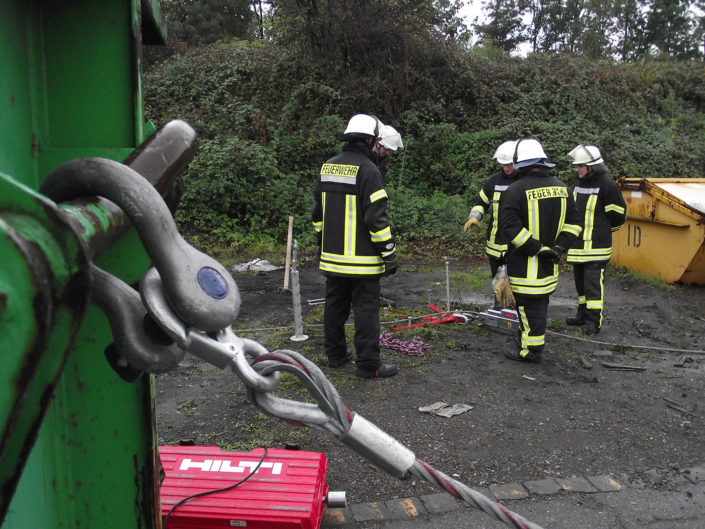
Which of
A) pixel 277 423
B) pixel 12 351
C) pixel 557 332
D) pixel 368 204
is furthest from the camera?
pixel 557 332

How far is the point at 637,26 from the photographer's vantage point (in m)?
28.5

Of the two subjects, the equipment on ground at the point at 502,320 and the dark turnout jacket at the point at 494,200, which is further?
the dark turnout jacket at the point at 494,200

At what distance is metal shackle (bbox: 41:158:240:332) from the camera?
70cm

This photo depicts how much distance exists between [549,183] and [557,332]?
1.90 meters

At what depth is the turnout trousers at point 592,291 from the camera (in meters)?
6.33

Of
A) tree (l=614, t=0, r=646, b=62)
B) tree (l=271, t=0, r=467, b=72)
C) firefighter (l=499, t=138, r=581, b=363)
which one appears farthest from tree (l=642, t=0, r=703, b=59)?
firefighter (l=499, t=138, r=581, b=363)

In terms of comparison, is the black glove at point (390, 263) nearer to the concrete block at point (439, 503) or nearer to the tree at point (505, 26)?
the concrete block at point (439, 503)

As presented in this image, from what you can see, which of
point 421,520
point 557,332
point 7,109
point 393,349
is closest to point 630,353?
point 557,332

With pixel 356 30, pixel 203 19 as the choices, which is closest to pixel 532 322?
pixel 356 30

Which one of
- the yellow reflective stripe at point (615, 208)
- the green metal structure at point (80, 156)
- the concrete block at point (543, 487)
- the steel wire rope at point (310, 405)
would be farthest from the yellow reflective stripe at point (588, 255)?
the steel wire rope at point (310, 405)

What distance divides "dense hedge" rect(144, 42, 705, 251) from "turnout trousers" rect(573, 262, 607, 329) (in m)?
4.82

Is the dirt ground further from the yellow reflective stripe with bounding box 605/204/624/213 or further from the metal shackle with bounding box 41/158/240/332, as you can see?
the metal shackle with bounding box 41/158/240/332

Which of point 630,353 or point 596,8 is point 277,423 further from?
point 596,8

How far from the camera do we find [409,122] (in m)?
14.0
